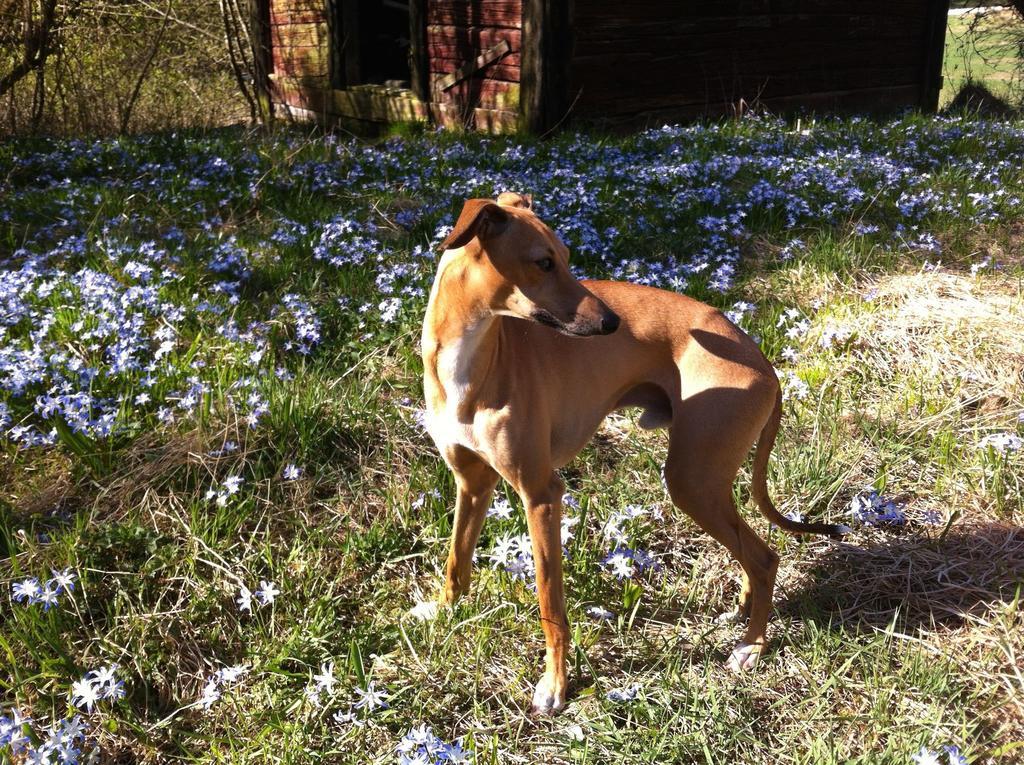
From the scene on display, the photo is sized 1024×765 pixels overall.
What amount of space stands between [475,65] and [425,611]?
8258mm

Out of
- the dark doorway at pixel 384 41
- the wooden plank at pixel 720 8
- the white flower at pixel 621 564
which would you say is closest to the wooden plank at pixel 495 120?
the wooden plank at pixel 720 8

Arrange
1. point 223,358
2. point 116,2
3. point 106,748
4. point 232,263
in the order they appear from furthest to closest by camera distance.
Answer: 1. point 116,2
2. point 232,263
3. point 223,358
4. point 106,748

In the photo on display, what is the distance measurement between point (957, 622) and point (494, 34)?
27.8ft

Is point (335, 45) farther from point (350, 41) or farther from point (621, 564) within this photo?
point (621, 564)

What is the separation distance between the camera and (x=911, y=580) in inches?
132

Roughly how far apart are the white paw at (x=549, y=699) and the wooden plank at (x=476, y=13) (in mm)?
8294

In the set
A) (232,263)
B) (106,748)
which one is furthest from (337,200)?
(106,748)

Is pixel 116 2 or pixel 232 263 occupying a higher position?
pixel 116 2

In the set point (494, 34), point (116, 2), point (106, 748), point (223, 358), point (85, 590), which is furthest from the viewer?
point (116, 2)

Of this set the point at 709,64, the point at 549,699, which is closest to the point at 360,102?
the point at 709,64

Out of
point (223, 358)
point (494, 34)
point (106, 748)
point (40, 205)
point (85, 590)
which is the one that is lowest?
point (106, 748)

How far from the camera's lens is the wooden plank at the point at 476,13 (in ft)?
31.7

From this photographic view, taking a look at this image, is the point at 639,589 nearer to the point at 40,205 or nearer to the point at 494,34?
the point at 40,205

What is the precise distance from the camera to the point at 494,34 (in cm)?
996
